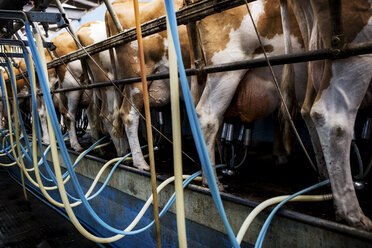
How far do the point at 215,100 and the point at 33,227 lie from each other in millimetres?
2597

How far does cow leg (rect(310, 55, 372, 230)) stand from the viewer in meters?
1.03

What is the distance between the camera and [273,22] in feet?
5.23

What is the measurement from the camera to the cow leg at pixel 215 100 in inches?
65.0

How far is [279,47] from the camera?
5.34ft

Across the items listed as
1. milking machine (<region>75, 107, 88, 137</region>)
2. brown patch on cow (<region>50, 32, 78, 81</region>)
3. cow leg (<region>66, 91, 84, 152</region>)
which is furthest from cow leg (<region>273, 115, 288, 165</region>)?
milking machine (<region>75, 107, 88, 137</region>)

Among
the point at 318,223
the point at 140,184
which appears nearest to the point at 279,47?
the point at 318,223

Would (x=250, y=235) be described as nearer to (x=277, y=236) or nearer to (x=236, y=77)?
(x=277, y=236)

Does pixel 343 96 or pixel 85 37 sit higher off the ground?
pixel 85 37

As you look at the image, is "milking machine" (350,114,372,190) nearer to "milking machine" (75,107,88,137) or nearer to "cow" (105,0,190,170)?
"cow" (105,0,190,170)

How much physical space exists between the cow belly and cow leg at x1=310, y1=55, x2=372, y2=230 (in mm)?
646

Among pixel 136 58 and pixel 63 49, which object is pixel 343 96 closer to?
pixel 136 58

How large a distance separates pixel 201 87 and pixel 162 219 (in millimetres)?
1003

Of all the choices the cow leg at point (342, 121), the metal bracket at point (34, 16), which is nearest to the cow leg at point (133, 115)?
the metal bracket at point (34, 16)

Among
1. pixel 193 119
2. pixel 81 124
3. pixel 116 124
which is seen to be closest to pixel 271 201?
pixel 193 119
